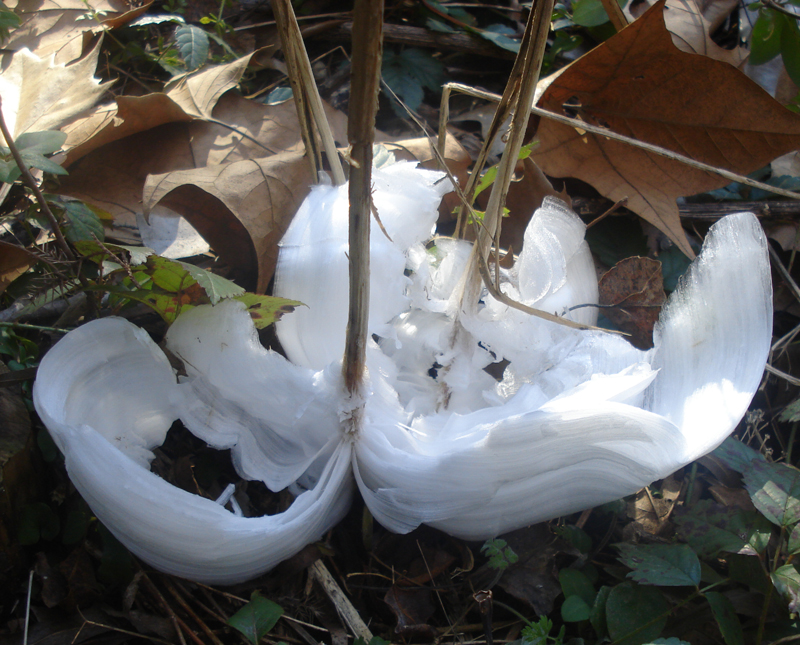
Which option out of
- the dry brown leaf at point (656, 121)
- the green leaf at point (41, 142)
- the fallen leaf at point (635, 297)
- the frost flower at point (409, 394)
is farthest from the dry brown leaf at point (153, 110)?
the fallen leaf at point (635, 297)

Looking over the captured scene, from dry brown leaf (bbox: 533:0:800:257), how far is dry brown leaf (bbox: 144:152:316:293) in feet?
1.47

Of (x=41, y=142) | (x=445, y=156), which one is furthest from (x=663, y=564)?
(x=41, y=142)

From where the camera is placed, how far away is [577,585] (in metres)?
0.63

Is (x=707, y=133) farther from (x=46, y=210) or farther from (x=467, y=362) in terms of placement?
(x=46, y=210)

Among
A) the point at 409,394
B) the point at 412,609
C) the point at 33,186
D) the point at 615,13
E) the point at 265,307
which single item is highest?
the point at 615,13

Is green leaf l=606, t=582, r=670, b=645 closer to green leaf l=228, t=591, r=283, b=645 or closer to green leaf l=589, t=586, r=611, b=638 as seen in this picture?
green leaf l=589, t=586, r=611, b=638

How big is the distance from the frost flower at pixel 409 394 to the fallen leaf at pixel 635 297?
112 mm

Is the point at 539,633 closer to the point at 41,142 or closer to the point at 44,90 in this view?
the point at 41,142

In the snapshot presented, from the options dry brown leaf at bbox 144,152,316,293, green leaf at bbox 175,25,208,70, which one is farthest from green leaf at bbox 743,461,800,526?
green leaf at bbox 175,25,208,70

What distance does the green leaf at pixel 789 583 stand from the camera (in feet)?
1.82

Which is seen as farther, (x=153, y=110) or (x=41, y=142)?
(x=153, y=110)

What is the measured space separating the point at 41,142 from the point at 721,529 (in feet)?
3.27

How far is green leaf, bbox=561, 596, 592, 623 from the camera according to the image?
60 cm

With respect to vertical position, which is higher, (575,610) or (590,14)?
(590,14)
